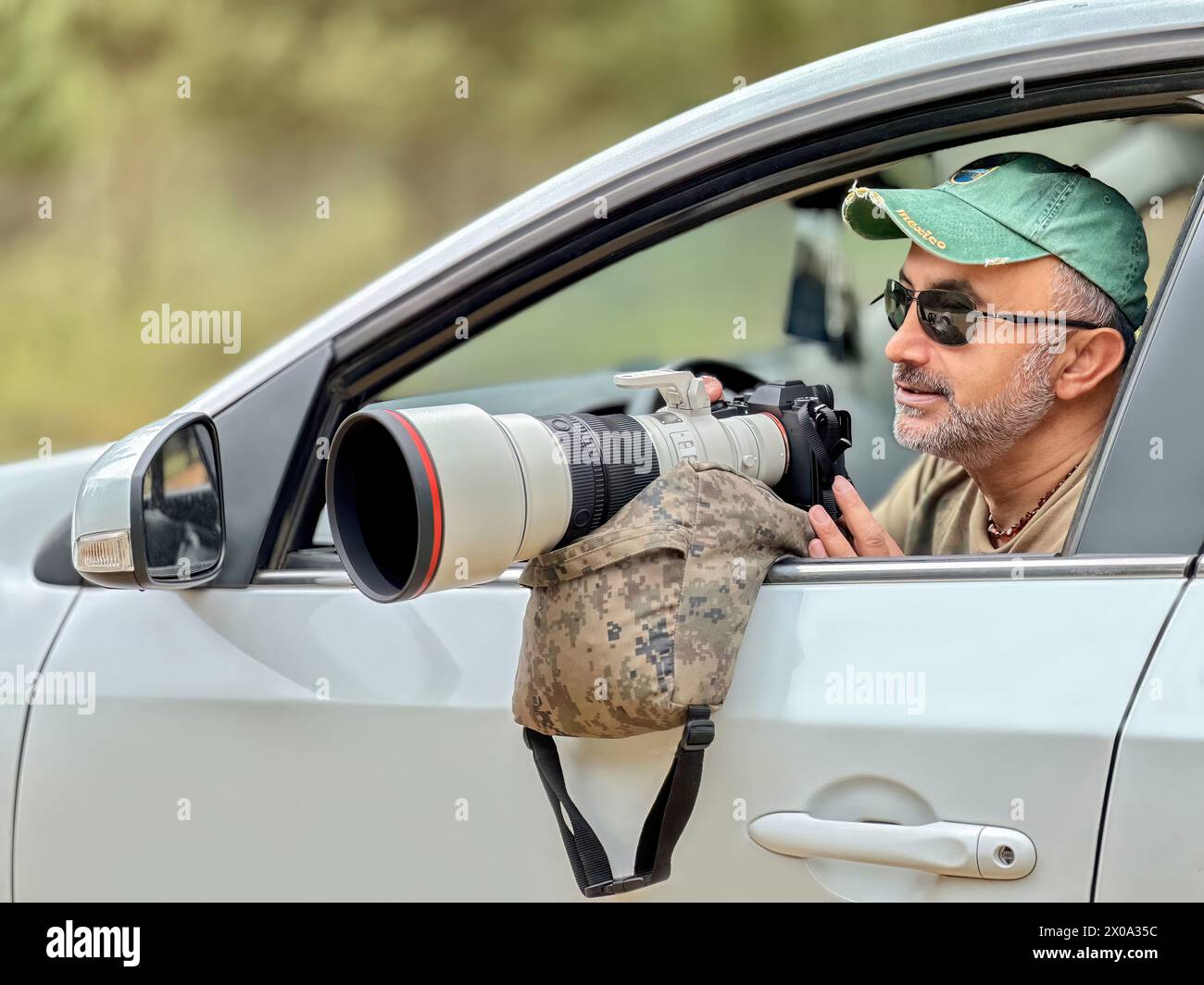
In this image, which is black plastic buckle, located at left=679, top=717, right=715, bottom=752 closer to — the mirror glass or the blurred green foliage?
the mirror glass

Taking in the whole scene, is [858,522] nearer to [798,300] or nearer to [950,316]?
[950,316]

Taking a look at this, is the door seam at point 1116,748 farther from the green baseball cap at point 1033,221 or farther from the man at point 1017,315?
the green baseball cap at point 1033,221

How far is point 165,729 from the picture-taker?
5.69 ft

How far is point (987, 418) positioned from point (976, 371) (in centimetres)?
6

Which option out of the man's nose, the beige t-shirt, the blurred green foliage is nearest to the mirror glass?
the man's nose

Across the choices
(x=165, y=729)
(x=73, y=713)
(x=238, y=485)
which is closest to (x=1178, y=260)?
(x=238, y=485)

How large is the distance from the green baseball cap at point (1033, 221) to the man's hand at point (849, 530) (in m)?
0.34

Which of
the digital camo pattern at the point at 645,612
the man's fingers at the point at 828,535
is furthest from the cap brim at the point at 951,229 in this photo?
the digital camo pattern at the point at 645,612

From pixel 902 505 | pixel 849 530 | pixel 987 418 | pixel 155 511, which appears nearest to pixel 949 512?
pixel 902 505

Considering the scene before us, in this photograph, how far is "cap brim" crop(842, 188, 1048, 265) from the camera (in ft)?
5.82

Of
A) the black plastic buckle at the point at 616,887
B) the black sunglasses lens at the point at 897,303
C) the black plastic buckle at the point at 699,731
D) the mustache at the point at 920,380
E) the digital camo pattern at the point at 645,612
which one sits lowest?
the black plastic buckle at the point at 616,887

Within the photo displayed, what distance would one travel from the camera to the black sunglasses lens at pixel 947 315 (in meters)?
1.81

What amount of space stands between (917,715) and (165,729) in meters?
0.93

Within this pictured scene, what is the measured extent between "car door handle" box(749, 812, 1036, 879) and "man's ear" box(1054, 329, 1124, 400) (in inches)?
27.7
